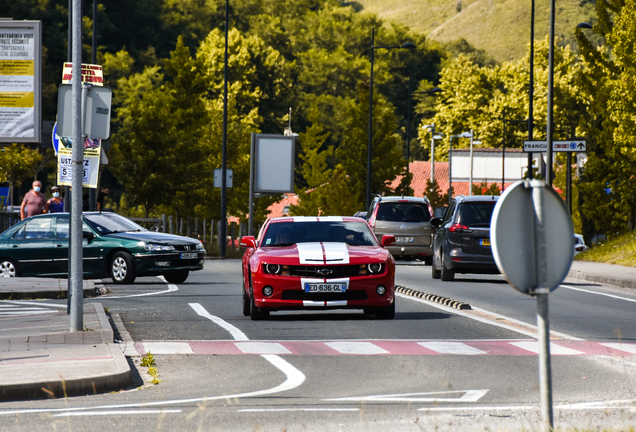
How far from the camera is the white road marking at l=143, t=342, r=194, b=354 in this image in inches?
459

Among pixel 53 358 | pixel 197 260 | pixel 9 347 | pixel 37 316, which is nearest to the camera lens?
pixel 53 358

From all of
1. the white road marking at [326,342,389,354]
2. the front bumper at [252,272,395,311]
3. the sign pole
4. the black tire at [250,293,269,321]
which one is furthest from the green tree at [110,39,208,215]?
the white road marking at [326,342,389,354]

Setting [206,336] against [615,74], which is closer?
[206,336]

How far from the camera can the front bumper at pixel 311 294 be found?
14.4 m

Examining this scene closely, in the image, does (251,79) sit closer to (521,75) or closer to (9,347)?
(521,75)

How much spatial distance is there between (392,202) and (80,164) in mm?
19263

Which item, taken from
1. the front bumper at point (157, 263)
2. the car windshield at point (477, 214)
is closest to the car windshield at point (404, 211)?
the car windshield at point (477, 214)

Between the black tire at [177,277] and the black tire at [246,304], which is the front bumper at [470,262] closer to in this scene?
the black tire at [177,277]

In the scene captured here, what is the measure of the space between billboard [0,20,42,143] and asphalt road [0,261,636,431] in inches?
171

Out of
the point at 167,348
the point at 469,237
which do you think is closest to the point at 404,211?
the point at 469,237

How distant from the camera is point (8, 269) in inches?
929

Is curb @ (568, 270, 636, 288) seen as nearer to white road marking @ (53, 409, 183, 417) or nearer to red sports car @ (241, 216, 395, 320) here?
red sports car @ (241, 216, 395, 320)

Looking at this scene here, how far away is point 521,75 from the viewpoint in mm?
89312

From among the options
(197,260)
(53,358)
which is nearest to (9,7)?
(197,260)
